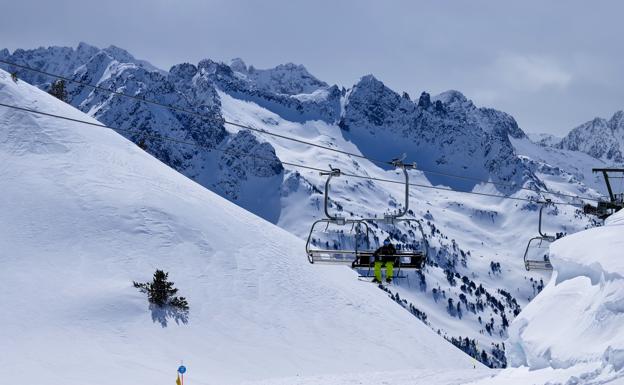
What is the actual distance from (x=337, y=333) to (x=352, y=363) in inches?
162

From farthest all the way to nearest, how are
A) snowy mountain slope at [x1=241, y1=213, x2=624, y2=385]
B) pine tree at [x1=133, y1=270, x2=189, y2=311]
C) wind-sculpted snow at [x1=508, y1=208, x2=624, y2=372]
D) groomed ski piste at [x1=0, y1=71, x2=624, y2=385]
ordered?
pine tree at [x1=133, y1=270, x2=189, y2=311], groomed ski piste at [x1=0, y1=71, x2=624, y2=385], wind-sculpted snow at [x1=508, y1=208, x2=624, y2=372], snowy mountain slope at [x1=241, y1=213, x2=624, y2=385]

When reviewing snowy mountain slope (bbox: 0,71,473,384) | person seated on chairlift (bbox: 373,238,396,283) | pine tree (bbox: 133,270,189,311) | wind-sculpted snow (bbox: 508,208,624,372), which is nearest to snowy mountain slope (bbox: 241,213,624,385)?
wind-sculpted snow (bbox: 508,208,624,372)

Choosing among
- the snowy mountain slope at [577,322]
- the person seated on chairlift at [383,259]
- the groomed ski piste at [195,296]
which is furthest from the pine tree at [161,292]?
the snowy mountain slope at [577,322]

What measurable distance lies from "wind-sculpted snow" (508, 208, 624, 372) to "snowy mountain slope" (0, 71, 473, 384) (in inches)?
730

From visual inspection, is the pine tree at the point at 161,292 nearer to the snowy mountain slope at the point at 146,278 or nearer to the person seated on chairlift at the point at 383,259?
the snowy mountain slope at the point at 146,278

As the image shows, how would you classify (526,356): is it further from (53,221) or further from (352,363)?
(53,221)

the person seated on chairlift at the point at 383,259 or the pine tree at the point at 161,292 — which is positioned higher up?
the person seated on chairlift at the point at 383,259

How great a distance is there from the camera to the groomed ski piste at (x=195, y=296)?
18.6 metres

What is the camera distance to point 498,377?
19781mm

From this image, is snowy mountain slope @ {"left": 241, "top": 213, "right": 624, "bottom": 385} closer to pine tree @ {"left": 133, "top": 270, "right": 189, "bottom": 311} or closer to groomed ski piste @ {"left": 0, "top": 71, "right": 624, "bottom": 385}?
groomed ski piste @ {"left": 0, "top": 71, "right": 624, "bottom": 385}

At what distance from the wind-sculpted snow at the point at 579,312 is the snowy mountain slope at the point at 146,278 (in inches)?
730

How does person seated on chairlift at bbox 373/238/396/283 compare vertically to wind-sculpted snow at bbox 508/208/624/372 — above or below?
above

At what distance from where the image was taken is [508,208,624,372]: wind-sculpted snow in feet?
51.5

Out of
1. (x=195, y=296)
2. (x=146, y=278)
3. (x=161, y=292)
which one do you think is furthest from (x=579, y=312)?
(x=146, y=278)
